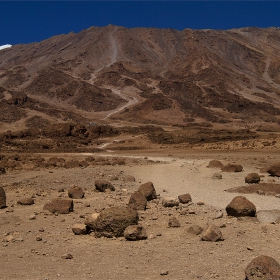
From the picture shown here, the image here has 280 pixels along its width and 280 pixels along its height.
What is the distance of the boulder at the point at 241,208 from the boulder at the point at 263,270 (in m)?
A: 3.70

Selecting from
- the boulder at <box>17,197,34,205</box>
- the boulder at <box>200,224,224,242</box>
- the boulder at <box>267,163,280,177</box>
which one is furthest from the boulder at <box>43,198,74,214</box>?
the boulder at <box>267,163,280,177</box>

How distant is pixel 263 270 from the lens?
516 centimetres

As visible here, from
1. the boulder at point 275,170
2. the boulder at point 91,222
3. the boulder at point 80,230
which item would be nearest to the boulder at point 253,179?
the boulder at point 275,170

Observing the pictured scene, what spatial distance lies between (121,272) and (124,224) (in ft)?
5.98

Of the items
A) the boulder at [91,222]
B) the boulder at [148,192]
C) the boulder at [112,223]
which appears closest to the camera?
the boulder at [112,223]

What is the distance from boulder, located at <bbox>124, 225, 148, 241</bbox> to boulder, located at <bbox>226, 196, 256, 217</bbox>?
8.70 feet

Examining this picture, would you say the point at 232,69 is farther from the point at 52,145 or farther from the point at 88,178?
the point at 88,178

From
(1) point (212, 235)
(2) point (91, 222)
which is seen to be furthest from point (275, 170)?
(2) point (91, 222)

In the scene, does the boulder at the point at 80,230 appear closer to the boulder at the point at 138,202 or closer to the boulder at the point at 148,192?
the boulder at the point at 138,202

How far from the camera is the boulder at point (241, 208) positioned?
8914 millimetres

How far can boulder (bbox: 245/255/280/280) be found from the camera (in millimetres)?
5105

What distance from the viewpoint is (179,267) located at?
20.2 ft

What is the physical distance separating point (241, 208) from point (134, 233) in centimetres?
296

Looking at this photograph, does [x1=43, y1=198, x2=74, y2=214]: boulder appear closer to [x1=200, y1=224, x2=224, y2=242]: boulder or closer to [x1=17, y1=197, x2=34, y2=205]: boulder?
[x1=17, y1=197, x2=34, y2=205]: boulder
